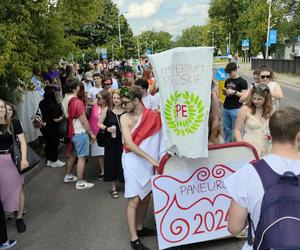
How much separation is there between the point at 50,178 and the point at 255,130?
4054 millimetres

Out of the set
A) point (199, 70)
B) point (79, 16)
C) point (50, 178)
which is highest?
point (79, 16)

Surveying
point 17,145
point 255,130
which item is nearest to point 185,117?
point 255,130

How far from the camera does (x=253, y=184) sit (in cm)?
195

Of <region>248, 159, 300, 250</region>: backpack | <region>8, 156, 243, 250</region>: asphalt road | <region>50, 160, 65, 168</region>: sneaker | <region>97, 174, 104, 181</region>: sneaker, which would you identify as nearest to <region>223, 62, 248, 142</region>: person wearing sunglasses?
<region>97, 174, 104, 181</region>: sneaker

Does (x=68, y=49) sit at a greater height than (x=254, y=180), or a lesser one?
greater

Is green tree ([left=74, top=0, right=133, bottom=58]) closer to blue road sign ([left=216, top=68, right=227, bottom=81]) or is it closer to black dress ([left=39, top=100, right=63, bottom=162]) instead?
blue road sign ([left=216, top=68, right=227, bottom=81])

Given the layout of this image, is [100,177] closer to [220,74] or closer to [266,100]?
[266,100]

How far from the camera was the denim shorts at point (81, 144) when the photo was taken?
611cm

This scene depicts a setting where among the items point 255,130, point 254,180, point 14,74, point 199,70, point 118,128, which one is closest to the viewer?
point 254,180

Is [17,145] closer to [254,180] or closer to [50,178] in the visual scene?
[50,178]

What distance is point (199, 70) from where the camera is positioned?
3398 mm

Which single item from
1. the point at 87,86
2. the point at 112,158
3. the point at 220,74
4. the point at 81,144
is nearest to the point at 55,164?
the point at 81,144

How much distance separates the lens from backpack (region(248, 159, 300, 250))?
5.90 feet

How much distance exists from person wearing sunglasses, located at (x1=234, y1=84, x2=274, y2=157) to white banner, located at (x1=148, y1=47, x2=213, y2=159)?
1.19 m
